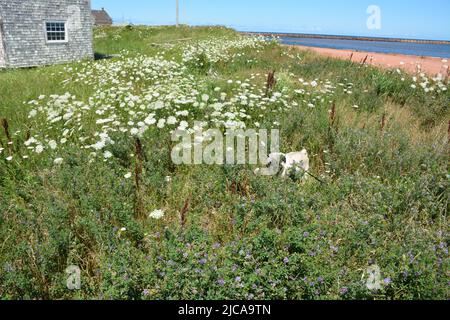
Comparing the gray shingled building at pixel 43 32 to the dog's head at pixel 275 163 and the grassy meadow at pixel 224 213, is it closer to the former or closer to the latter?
the grassy meadow at pixel 224 213

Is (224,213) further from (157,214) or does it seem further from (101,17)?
(101,17)

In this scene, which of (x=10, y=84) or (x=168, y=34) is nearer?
(x=10, y=84)

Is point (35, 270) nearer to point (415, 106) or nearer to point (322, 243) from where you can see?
point (322, 243)

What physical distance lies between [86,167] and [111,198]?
3.50ft

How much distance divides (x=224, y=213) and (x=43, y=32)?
61.5 ft

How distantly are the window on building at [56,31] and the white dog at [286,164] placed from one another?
1823 centimetres

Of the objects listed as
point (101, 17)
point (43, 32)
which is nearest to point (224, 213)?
point (43, 32)

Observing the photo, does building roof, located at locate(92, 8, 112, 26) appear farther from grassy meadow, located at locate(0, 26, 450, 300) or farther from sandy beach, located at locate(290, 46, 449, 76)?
grassy meadow, located at locate(0, 26, 450, 300)

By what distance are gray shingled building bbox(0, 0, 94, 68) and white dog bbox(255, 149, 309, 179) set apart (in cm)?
1726

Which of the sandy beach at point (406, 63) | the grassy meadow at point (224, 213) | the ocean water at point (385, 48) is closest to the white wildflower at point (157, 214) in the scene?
the grassy meadow at point (224, 213)

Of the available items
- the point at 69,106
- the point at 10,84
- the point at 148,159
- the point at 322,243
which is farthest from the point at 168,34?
the point at 322,243

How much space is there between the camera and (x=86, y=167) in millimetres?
4266

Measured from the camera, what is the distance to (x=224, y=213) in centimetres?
349

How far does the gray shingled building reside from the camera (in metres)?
15.8
